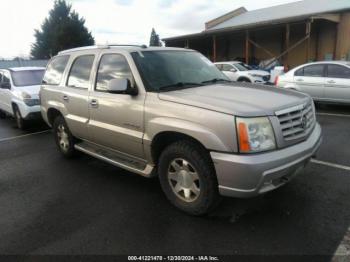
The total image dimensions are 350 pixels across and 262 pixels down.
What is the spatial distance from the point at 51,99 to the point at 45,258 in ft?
11.2

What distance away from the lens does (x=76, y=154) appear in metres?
5.61

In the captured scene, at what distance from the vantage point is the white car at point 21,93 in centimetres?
799

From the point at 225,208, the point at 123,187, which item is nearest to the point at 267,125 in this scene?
the point at 225,208

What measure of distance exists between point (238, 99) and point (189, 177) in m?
0.99

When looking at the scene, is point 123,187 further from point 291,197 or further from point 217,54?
point 217,54

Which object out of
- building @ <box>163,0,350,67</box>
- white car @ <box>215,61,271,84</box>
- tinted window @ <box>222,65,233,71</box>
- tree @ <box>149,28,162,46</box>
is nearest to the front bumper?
white car @ <box>215,61,271,84</box>

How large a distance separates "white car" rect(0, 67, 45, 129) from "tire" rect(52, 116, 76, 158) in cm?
264

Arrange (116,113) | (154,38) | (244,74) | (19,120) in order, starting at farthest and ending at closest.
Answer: (154,38) → (244,74) → (19,120) → (116,113)

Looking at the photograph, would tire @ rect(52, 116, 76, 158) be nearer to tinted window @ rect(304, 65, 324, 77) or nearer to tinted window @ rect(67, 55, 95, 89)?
tinted window @ rect(67, 55, 95, 89)

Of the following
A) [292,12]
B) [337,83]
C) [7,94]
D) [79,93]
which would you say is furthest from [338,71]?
[292,12]

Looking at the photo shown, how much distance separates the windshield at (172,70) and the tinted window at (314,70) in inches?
233

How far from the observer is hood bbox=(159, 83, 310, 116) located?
2996mm

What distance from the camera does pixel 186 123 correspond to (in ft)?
10.4

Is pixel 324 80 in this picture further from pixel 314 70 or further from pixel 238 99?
pixel 238 99
